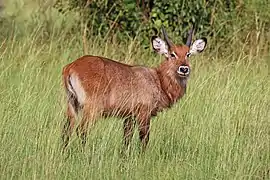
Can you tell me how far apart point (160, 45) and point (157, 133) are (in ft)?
3.65

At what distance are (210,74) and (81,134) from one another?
2351 millimetres

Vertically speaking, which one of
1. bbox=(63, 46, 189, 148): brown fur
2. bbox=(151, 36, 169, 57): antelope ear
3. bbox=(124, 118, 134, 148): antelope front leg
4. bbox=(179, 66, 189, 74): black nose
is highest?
bbox=(151, 36, 169, 57): antelope ear

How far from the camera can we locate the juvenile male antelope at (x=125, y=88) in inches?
233

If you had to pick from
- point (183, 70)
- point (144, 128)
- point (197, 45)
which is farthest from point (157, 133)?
point (197, 45)

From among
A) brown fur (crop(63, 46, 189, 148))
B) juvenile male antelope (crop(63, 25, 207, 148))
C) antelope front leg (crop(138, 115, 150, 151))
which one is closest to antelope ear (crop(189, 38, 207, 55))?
juvenile male antelope (crop(63, 25, 207, 148))

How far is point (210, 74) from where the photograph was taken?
7.50m

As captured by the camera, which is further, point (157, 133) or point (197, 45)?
point (197, 45)

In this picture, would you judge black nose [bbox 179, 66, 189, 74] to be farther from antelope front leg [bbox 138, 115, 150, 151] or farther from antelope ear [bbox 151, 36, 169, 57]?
antelope front leg [bbox 138, 115, 150, 151]

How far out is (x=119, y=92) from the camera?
6.16 metres

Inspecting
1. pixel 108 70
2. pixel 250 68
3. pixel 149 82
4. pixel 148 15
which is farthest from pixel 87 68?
pixel 148 15

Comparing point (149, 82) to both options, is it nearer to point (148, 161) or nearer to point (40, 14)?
point (148, 161)

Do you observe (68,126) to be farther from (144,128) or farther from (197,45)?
(197,45)

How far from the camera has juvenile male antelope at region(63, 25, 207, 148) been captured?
233 inches

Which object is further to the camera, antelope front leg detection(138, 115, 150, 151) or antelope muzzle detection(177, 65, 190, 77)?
antelope muzzle detection(177, 65, 190, 77)
